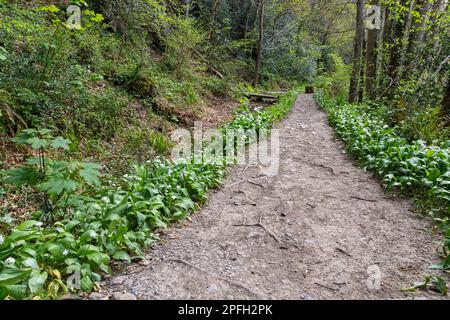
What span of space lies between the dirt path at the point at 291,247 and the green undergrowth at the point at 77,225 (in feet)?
0.69

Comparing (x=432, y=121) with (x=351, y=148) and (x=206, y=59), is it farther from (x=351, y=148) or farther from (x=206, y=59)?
A: (x=206, y=59)

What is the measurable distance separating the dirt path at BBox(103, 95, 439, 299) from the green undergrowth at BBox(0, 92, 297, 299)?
21 centimetres

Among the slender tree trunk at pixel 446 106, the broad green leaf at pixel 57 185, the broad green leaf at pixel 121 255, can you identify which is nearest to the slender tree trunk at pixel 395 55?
the slender tree trunk at pixel 446 106

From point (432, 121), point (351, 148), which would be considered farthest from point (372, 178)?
point (432, 121)

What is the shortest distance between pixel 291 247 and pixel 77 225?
220cm

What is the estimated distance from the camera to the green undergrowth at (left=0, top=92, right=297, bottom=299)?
2.36 m

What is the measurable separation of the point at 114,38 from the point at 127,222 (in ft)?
25.6

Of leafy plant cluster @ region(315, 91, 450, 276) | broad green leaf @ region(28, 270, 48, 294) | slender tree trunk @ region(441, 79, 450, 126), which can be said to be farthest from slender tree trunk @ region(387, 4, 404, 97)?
broad green leaf @ region(28, 270, 48, 294)

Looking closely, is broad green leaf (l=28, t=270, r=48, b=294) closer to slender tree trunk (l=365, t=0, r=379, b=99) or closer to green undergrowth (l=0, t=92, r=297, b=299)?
green undergrowth (l=0, t=92, r=297, b=299)

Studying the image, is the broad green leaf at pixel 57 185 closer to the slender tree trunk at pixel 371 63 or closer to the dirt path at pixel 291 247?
the dirt path at pixel 291 247

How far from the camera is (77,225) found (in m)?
3.16

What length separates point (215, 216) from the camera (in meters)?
4.04
